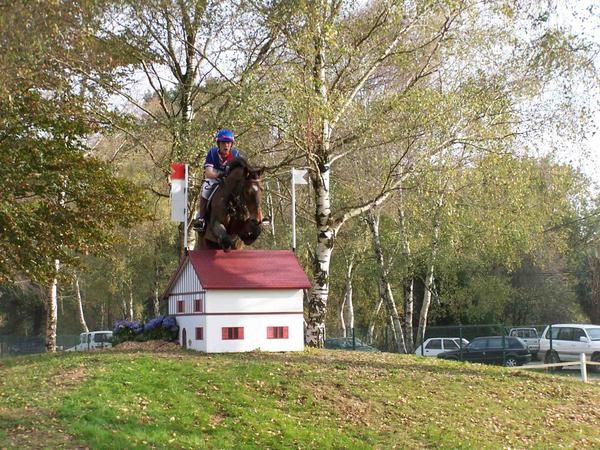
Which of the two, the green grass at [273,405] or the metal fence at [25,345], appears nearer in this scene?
the green grass at [273,405]

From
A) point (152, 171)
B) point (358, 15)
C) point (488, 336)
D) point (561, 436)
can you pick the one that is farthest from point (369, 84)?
point (561, 436)

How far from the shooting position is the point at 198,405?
11.6 meters

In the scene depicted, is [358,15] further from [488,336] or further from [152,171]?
[152,171]

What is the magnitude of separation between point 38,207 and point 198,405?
9.68m

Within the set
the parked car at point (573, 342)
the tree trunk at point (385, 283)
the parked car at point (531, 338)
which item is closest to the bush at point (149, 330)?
the parked car at point (531, 338)

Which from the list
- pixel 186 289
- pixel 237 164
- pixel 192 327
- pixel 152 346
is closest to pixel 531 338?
pixel 186 289

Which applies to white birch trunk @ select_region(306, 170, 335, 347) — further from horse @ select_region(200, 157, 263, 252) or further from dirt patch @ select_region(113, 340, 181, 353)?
horse @ select_region(200, 157, 263, 252)

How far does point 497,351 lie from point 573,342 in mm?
2828

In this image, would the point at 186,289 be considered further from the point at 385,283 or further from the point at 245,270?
the point at 385,283

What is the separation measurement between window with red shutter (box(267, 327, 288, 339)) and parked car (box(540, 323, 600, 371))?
13.8m

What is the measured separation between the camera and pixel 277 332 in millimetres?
15594

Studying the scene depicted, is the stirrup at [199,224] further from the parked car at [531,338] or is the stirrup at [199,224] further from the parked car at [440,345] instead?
the parked car at [440,345]

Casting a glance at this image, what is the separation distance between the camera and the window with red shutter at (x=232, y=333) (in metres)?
15.2

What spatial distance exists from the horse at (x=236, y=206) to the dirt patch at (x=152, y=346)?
2729 mm
